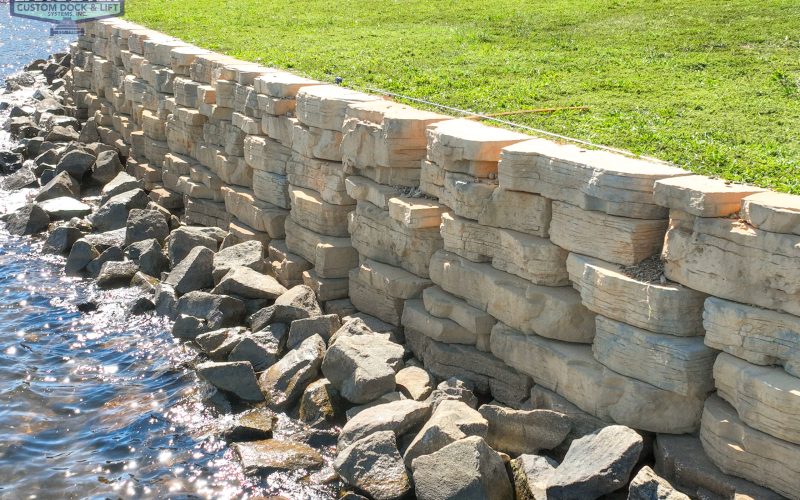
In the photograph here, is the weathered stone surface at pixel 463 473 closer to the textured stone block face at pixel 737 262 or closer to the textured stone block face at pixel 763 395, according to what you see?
the textured stone block face at pixel 763 395

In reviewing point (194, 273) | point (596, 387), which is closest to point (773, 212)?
point (596, 387)

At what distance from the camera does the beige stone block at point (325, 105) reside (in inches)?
446

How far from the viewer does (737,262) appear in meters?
6.93

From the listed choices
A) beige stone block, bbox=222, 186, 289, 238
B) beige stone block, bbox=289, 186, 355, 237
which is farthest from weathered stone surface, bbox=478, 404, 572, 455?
beige stone block, bbox=222, 186, 289, 238

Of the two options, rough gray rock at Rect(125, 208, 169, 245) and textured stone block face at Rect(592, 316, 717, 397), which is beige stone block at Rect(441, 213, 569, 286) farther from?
rough gray rock at Rect(125, 208, 169, 245)

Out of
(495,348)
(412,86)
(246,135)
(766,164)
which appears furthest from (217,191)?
(766,164)

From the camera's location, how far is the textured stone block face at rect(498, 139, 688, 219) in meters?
7.62

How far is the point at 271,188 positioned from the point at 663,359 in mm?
6953

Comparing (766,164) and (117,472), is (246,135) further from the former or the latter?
(766,164)

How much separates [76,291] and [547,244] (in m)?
7.41

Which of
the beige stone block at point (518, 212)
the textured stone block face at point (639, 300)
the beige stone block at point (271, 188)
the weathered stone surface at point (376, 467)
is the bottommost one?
the weathered stone surface at point (376, 467)

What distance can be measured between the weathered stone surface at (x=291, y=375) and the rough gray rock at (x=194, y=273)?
283 centimetres

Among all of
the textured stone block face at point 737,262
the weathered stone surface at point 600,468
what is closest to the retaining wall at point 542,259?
the textured stone block face at point 737,262

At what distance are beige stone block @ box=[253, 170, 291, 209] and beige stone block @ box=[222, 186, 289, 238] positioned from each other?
0.11 metres
